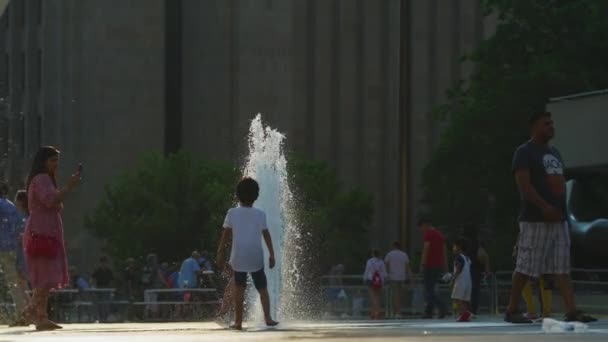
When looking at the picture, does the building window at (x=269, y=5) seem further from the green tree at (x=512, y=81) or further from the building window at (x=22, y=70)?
the green tree at (x=512, y=81)

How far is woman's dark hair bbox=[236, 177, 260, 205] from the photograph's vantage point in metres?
16.4

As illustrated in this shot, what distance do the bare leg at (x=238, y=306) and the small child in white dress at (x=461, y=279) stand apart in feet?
24.7

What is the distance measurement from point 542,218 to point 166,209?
5056 centimetres

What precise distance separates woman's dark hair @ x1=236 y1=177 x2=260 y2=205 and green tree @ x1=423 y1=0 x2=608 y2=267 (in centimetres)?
2826

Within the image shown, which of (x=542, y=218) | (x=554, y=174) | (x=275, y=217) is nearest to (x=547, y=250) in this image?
(x=542, y=218)

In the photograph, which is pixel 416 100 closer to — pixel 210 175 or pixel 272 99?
pixel 272 99

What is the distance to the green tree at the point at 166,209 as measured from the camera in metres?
64.3

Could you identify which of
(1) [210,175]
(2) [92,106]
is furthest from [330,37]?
(1) [210,175]

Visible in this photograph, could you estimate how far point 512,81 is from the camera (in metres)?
45.4

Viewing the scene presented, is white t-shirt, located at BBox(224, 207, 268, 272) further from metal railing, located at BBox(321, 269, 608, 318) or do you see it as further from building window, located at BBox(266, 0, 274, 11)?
building window, located at BBox(266, 0, 274, 11)

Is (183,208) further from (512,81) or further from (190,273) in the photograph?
(190,273)

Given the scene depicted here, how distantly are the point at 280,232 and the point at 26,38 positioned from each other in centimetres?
6448

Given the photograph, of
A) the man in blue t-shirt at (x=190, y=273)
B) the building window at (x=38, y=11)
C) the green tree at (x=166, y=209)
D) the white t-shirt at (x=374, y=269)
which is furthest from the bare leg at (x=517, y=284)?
the building window at (x=38, y=11)

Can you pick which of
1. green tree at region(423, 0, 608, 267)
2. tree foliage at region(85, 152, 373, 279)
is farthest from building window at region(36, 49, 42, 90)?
green tree at region(423, 0, 608, 267)
